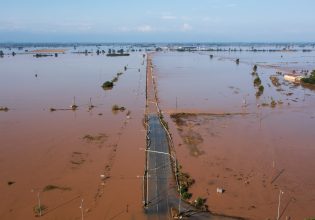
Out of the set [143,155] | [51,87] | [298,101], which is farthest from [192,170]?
[51,87]

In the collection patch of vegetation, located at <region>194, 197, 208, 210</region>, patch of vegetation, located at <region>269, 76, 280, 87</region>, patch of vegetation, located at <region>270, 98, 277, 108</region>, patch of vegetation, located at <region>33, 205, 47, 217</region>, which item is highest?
patch of vegetation, located at <region>269, 76, 280, 87</region>

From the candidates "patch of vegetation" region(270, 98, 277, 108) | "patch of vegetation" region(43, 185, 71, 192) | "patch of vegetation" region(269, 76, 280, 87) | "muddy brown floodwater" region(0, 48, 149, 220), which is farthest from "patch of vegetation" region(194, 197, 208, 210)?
"patch of vegetation" region(269, 76, 280, 87)

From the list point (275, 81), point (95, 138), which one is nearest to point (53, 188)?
point (95, 138)

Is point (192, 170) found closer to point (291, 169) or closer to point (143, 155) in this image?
point (143, 155)

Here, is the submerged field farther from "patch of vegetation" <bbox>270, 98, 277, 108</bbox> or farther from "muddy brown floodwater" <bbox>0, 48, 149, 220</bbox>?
"patch of vegetation" <bbox>270, 98, 277, 108</bbox>

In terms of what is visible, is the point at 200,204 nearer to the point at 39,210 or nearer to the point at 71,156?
the point at 39,210

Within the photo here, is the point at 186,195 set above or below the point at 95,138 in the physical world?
below

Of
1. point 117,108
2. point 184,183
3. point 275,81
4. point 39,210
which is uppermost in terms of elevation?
point 275,81
